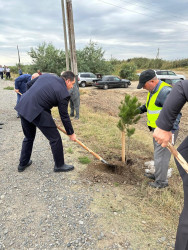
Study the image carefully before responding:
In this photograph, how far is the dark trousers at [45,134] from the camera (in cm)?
289

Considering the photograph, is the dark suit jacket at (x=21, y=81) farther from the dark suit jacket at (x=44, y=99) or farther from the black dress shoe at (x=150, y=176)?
the black dress shoe at (x=150, y=176)

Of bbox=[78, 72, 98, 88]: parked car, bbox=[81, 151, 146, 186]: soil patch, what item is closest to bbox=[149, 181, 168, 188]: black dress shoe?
bbox=[81, 151, 146, 186]: soil patch

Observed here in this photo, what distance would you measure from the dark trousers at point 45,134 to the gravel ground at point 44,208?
0.32m

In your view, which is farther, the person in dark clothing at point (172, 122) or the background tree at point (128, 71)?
the background tree at point (128, 71)

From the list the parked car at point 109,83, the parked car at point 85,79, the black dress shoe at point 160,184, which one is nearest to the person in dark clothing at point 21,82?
the black dress shoe at point 160,184

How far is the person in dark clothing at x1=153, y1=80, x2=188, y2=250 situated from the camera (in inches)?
52.0

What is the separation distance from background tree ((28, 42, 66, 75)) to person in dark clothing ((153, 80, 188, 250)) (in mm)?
24623

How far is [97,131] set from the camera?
5.59m

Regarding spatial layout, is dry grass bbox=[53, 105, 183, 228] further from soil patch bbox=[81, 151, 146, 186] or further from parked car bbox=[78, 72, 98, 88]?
parked car bbox=[78, 72, 98, 88]

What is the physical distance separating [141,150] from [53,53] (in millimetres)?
23274

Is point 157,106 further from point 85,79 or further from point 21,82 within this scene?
point 85,79

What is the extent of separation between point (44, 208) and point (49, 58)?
25.0 m

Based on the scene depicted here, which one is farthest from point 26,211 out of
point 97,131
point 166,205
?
point 97,131

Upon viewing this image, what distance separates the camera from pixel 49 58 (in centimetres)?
2495
